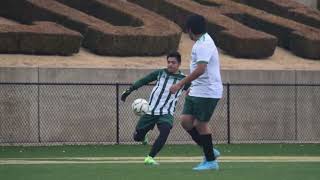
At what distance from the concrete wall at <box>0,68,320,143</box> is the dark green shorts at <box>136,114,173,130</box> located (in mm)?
9192

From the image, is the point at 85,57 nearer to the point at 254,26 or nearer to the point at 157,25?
the point at 157,25

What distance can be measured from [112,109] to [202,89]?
11298 millimetres

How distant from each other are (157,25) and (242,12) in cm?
471

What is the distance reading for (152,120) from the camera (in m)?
13.3

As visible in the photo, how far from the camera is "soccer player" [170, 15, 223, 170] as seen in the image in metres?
11.7

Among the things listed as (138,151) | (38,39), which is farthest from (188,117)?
(38,39)

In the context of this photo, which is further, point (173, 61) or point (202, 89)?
point (173, 61)

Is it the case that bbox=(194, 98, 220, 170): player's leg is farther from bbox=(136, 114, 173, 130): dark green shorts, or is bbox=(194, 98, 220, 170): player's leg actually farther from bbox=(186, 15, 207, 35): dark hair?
bbox=(136, 114, 173, 130): dark green shorts

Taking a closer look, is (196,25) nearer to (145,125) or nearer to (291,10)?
(145,125)

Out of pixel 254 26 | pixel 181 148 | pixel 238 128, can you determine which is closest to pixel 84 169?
pixel 181 148

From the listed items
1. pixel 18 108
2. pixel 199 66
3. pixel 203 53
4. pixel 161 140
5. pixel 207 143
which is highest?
pixel 203 53

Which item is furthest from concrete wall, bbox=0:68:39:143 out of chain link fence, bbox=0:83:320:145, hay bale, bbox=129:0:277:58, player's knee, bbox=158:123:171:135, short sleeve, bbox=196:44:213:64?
short sleeve, bbox=196:44:213:64

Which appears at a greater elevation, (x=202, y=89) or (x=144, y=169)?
(x=202, y=89)

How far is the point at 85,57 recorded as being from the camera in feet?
80.3
